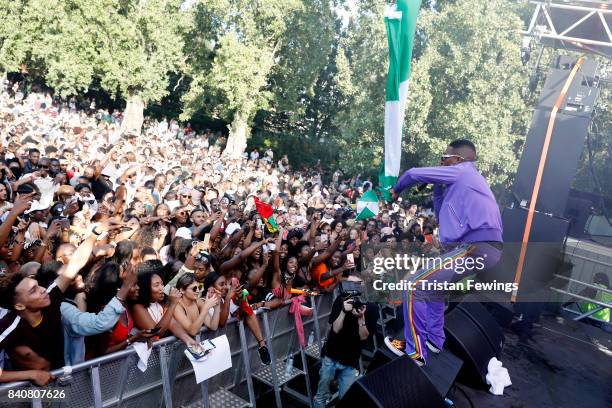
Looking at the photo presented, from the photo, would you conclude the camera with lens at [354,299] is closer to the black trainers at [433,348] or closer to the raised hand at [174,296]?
the black trainers at [433,348]

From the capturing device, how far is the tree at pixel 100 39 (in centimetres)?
2308

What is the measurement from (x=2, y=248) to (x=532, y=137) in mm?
9173

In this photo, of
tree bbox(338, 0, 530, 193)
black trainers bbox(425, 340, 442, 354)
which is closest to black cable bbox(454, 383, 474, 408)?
black trainers bbox(425, 340, 442, 354)

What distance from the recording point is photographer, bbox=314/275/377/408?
5.03 meters

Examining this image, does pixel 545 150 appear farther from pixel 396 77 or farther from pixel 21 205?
pixel 21 205

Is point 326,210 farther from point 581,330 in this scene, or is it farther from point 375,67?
point 375,67

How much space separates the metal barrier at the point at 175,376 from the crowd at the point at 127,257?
13 centimetres

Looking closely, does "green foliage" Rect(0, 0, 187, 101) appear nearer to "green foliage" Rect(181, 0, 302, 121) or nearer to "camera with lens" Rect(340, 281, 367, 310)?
"green foliage" Rect(181, 0, 302, 121)

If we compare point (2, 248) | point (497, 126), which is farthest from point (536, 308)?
point (497, 126)

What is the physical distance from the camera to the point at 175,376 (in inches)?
167

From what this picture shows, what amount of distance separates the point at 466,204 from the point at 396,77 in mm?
1715

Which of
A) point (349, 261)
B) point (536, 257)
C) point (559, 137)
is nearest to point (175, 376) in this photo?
point (349, 261)

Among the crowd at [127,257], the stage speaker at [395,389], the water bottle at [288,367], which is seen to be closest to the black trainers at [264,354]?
the crowd at [127,257]

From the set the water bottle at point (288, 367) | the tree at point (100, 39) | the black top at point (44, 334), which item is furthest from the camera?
the tree at point (100, 39)
